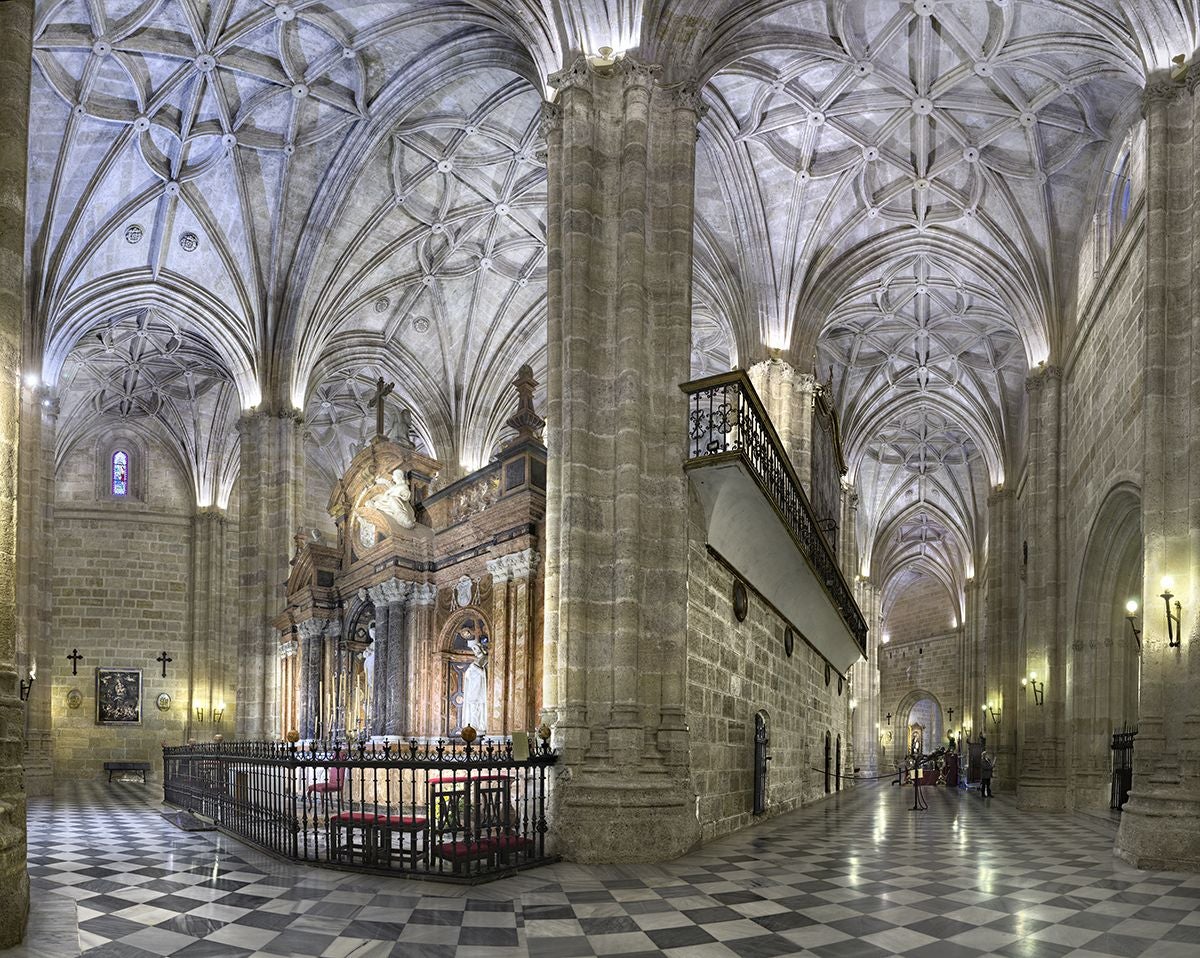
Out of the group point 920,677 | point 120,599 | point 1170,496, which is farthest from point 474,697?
point 920,677

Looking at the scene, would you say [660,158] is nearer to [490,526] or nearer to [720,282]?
[490,526]

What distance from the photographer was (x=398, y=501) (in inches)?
654

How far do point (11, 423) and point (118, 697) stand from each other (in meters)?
25.0

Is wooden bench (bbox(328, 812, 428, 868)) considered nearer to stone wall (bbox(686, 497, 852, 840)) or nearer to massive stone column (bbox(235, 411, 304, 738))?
stone wall (bbox(686, 497, 852, 840))

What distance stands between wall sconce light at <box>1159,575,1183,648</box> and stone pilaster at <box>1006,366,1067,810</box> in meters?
8.84

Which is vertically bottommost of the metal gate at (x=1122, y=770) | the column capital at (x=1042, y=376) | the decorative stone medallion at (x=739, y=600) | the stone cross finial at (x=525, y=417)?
the metal gate at (x=1122, y=770)

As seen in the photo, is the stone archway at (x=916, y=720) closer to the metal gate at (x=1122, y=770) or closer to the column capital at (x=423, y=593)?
the metal gate at (x=1122, y=770)

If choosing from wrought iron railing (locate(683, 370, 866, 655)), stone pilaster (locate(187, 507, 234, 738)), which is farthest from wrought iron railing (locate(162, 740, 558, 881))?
stone pilaster (locate(187, 507, 234, 738))

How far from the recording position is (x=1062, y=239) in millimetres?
19719

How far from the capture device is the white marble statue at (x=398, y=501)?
16.5 meters

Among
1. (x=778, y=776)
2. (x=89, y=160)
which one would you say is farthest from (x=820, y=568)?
(x=89, y=160)

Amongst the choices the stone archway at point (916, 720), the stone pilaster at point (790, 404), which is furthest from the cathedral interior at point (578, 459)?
the stone archway at point (916, 720)

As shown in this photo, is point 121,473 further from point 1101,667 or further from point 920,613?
point 920,613

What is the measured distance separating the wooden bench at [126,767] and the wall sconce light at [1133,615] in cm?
2326
